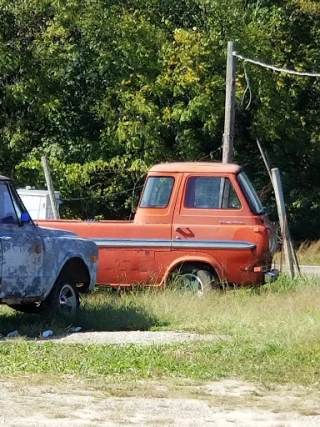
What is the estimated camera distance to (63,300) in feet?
42.9

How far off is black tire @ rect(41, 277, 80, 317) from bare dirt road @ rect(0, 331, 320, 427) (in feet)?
11.9

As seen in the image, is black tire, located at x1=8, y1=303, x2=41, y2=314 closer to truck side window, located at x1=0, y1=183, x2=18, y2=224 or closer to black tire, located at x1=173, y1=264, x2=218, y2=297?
truck side window, located at x1=0, y1=183, x2=18, y2=224

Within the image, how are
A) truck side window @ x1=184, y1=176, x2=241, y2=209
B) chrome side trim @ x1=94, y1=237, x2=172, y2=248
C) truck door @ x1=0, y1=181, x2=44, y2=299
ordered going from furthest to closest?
1. truck side window @ x1=184, y1=176, x2=241, y2=209
2. chrome side trim @ x1=94, y1=237, x2=172, y2=248
3. truck door @ x1=0, y1=181, x2=44, y2=299

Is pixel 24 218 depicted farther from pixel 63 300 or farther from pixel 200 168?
pixel 200 168

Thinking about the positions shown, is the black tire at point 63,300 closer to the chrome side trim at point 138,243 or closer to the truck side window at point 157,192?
the chrome side trim at point 138,243

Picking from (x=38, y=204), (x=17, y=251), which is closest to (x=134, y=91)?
(x=38, y=204)

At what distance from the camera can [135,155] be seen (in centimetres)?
2897

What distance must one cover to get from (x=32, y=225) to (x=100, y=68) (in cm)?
1725

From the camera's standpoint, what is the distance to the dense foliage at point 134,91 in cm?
2847

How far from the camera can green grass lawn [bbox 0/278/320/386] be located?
9461mm

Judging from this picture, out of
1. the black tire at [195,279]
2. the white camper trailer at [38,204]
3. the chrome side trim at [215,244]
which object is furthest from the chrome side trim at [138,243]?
the white camper trailer at [38,204]

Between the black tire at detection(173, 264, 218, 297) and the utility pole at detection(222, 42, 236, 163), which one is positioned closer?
the black tire at detection(173, 264, 218, 297)

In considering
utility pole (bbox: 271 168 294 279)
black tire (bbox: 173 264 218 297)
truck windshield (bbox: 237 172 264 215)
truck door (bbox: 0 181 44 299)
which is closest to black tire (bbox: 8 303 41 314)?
truck door (bbox: 0 181 44 299)

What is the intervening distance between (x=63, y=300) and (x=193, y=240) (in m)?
2.92
